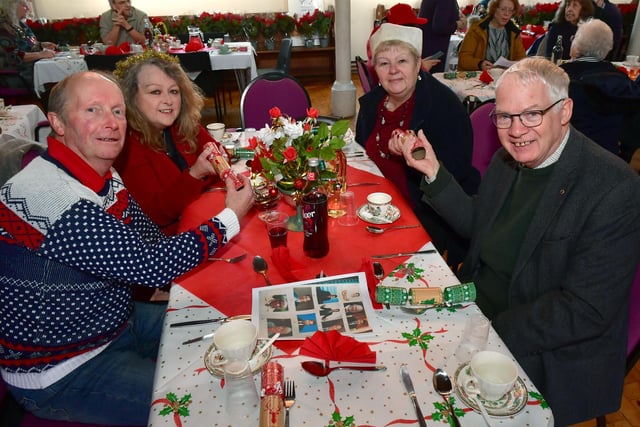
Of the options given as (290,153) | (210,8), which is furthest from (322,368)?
(210,8)

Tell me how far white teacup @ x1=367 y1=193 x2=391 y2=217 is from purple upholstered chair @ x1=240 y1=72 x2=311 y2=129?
5.35 feet

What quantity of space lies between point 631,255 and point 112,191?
63.8 inches

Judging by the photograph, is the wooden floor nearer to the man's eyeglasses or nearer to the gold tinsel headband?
the man's eyeglasses

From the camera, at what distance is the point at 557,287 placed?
1.40 metres

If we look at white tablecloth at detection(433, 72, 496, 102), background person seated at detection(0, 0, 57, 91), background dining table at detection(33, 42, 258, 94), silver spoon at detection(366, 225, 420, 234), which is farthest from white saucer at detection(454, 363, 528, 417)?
background person seated at detection(0, 0, 57, 91)

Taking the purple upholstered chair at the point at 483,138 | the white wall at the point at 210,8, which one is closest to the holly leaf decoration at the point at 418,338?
the purple upholstered chair at the point at 483,138

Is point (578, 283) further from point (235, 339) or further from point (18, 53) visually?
point (18, 53)

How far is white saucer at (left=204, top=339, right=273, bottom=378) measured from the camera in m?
1.09

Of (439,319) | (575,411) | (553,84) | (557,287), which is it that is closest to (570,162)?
(553,84)

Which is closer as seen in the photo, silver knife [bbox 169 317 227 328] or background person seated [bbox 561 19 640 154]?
silver knife [bbox 169 317 227 328]

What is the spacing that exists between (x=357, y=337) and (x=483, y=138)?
5.78ft

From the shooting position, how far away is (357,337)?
47.3 inches

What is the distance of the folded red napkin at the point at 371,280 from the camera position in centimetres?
134

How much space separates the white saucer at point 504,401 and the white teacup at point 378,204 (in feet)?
2.88
